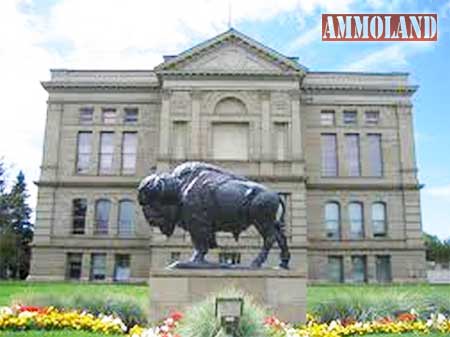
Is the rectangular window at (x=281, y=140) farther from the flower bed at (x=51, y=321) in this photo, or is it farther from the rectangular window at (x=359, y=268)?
the flower bed at (x=51, y=321)

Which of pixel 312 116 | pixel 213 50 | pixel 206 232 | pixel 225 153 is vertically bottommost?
pixel 206 232

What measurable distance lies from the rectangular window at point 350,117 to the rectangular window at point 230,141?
9.42 metres

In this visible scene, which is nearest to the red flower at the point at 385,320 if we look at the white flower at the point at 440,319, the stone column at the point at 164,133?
the white flower at the point at 440,319

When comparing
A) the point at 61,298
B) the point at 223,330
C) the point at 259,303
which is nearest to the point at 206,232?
the point at 259,303

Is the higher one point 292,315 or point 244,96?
point 244,96

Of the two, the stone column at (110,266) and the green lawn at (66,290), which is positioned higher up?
the stone column at (110,266)

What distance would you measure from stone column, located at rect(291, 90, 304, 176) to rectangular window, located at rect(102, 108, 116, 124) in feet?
50.9

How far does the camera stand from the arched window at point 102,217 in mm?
50406

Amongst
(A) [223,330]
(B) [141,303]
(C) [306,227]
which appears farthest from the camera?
(C) [306,227]

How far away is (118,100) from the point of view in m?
52.3

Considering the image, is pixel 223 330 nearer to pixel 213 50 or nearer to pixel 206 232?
pixel 206 232

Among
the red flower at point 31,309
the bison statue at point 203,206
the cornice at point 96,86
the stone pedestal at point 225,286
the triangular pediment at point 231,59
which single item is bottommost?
the red flower at point 31,309

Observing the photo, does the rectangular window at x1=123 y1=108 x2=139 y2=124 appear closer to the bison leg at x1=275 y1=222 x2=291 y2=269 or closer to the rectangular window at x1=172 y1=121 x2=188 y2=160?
the rectangular window at x1=172 y1=121 x2=188 y2=160

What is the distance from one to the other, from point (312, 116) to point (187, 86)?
1117 cm
